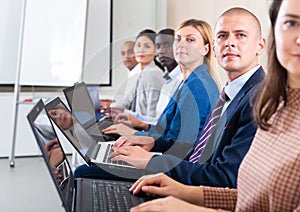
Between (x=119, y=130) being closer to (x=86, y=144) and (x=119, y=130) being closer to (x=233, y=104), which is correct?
(x=86, y=144)

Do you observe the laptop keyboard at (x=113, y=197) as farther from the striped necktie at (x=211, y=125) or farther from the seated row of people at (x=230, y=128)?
the striped necktie at (x=211, y=125)

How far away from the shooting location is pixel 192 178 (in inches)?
54.8

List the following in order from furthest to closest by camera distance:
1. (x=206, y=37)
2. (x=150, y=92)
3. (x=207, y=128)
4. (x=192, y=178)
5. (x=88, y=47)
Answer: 1. (x=88, y=47)
2. (x=150, y=92)
3. (x=206, y=37)
4. (x=207, y=128)
5. (x=192, y=178)

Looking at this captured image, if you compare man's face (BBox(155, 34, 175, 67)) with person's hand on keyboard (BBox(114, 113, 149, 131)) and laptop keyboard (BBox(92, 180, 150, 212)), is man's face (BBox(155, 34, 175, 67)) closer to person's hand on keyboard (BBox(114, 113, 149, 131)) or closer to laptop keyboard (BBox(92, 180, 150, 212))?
person's hand on keyboard (BBox(114, 113, 149, 131))

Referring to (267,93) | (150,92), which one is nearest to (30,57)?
(150,92)

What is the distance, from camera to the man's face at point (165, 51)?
2.65m

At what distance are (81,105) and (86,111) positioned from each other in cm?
4

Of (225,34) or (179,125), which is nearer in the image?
(225,34)

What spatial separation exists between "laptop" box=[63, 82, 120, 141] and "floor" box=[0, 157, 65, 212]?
450mm

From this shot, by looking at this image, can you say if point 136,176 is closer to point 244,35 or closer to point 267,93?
point 244,35

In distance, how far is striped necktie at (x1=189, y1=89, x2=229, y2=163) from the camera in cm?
160

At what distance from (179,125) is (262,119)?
108cm

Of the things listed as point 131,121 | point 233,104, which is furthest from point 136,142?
point 233,104

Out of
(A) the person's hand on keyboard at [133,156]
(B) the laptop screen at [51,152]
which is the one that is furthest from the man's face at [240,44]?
(B) the laptop screen at [51,152]
